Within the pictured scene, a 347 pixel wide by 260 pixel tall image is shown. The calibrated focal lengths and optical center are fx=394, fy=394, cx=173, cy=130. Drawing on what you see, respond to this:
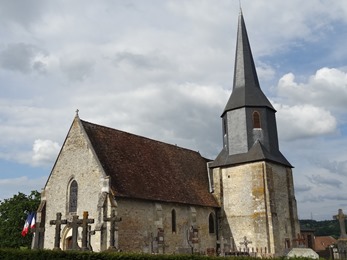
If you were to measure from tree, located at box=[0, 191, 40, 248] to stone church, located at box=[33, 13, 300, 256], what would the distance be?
30.2ft

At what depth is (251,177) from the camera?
90.4 ft

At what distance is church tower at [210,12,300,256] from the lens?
2641cm

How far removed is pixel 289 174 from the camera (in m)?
30.0

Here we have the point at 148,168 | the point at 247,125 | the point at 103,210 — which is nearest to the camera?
the point at 103,210

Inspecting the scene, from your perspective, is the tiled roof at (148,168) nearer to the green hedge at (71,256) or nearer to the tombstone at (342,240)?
the green hedge at (71,256)

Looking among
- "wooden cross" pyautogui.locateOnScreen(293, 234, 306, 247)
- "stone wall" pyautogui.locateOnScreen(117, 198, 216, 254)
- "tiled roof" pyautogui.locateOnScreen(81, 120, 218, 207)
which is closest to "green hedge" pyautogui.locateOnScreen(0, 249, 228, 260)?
"stone wall" pyautogui.locateOnScreen(117, 198, 216, 254)

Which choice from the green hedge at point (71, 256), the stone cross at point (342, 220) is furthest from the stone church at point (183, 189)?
the stone cross at point (342, 220)

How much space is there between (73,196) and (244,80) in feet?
51.2

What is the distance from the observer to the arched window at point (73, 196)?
2288 centimetres

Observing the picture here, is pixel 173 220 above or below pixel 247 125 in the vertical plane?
below

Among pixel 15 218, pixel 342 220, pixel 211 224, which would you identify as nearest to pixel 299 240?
pixel 342 220

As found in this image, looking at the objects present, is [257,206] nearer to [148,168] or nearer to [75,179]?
[148,168]

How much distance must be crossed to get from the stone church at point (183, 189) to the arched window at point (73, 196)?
6 centimetres

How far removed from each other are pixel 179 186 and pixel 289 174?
30.0 ft
